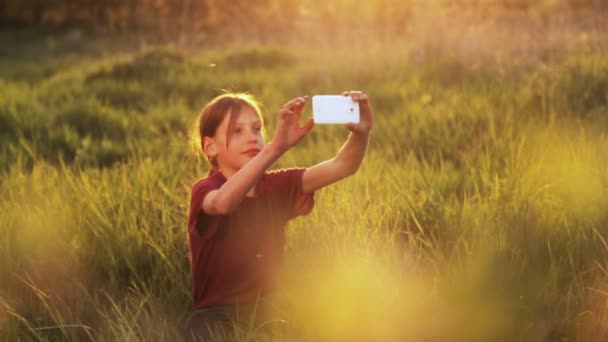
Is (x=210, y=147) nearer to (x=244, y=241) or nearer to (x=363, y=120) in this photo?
(x=244, y=241)

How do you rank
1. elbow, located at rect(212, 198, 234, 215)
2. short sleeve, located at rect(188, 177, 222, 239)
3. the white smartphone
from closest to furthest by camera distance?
1. the white smartphone
2. elbow, located at rect(212, 198, 234, 215)
3. short sleeve, located at rect(188, 177, 222, 239)

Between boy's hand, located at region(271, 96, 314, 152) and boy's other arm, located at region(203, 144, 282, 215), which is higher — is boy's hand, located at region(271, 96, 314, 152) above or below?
Result: above

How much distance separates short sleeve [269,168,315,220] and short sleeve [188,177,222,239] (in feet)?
0.48

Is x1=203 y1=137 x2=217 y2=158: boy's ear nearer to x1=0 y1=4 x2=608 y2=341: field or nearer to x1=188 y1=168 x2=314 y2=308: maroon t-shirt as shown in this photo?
x1=188 y1=168 x2=314 y2=308: maroon t-shirt

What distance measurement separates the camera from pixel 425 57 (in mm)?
6816

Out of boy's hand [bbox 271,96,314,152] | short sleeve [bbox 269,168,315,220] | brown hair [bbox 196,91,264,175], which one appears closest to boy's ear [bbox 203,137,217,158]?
brown hair [bbox 196,91,264,175]

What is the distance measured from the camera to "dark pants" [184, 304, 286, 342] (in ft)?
6.47

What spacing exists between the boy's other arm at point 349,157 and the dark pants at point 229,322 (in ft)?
1.00

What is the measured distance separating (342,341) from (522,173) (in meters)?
1.23

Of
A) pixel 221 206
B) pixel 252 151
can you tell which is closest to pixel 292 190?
pixel 252 151

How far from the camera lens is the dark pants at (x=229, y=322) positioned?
77.6 inches

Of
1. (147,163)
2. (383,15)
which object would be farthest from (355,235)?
(383,15)

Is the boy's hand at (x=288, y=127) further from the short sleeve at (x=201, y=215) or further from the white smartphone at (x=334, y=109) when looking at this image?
the short sleeve at (x=201, y=215)

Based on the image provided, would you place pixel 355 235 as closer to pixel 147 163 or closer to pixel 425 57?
pixel 147 163
